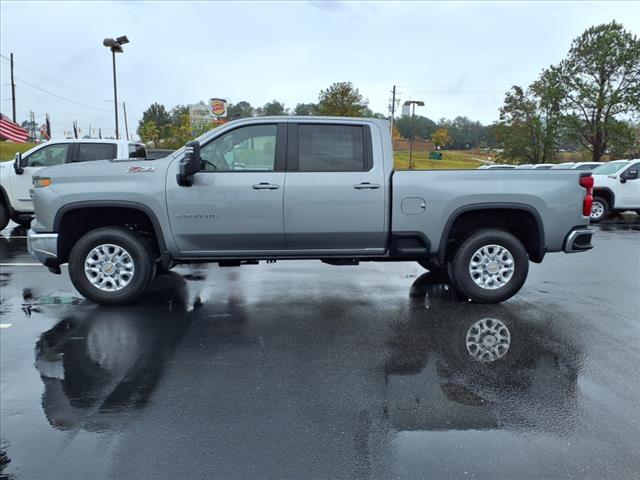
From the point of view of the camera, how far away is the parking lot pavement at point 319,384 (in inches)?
116

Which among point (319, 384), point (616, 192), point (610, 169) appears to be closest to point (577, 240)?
point (319, 384)

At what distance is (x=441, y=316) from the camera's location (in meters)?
5.60

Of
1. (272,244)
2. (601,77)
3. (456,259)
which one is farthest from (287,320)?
(601,77)

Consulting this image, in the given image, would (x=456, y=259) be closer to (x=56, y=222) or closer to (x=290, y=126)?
(x=290, y=126)

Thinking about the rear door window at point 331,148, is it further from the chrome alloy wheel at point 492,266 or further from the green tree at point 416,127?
the green tree at point 416,127

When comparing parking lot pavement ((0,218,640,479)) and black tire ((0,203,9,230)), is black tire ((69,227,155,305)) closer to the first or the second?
parking lot pavement ((0,218,640,479))

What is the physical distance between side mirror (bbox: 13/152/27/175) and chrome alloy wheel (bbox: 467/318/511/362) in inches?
378

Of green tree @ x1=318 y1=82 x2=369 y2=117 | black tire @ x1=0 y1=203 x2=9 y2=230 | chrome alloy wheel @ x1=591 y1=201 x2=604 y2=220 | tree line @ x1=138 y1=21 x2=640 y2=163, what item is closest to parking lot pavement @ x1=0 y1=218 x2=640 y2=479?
black tire @ x1=0 y1=203 x2=9 y2=230

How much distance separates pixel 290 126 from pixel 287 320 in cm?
212

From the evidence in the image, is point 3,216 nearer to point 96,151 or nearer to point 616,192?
point 96,151

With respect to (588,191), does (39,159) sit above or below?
above

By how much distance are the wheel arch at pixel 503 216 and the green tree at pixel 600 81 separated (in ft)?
129

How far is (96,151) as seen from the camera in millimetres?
10883

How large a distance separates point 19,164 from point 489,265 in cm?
940
